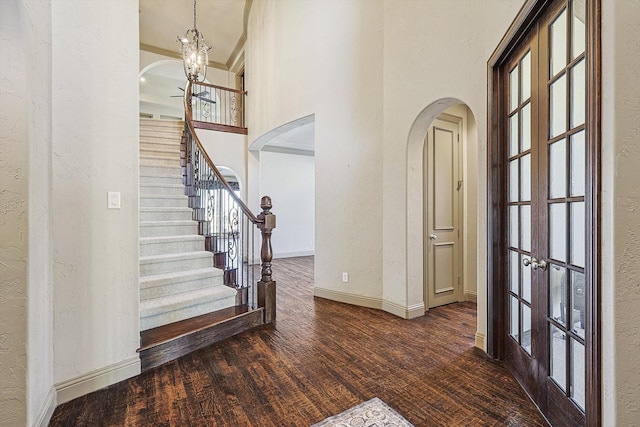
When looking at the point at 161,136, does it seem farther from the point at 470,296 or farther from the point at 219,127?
the point at 470,296

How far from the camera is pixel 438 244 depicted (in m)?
3.89

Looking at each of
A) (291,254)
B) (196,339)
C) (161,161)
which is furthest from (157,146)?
(196,339)

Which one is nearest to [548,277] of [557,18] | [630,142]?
[630,142]

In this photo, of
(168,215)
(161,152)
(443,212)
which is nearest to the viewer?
(443,212)

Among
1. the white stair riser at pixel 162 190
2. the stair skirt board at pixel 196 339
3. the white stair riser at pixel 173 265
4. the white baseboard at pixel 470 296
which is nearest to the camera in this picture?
the stair skirt board at pixel 196 339

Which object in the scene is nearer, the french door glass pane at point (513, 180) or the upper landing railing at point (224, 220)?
the french door glass pane at point (513, 180)

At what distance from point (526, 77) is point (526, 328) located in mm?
1692

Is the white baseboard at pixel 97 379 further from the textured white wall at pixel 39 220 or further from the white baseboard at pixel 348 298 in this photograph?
the white baseboard at pixel 348 298

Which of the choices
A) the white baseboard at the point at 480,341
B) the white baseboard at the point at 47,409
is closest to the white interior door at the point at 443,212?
the white baseboard at the point at 480,341

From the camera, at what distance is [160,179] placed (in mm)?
4633

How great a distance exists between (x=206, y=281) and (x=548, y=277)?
3038mm

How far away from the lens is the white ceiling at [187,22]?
6984 millimetres

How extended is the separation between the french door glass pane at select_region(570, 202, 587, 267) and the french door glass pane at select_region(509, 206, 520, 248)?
0.64m

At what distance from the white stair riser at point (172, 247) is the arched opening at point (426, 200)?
2535mm
